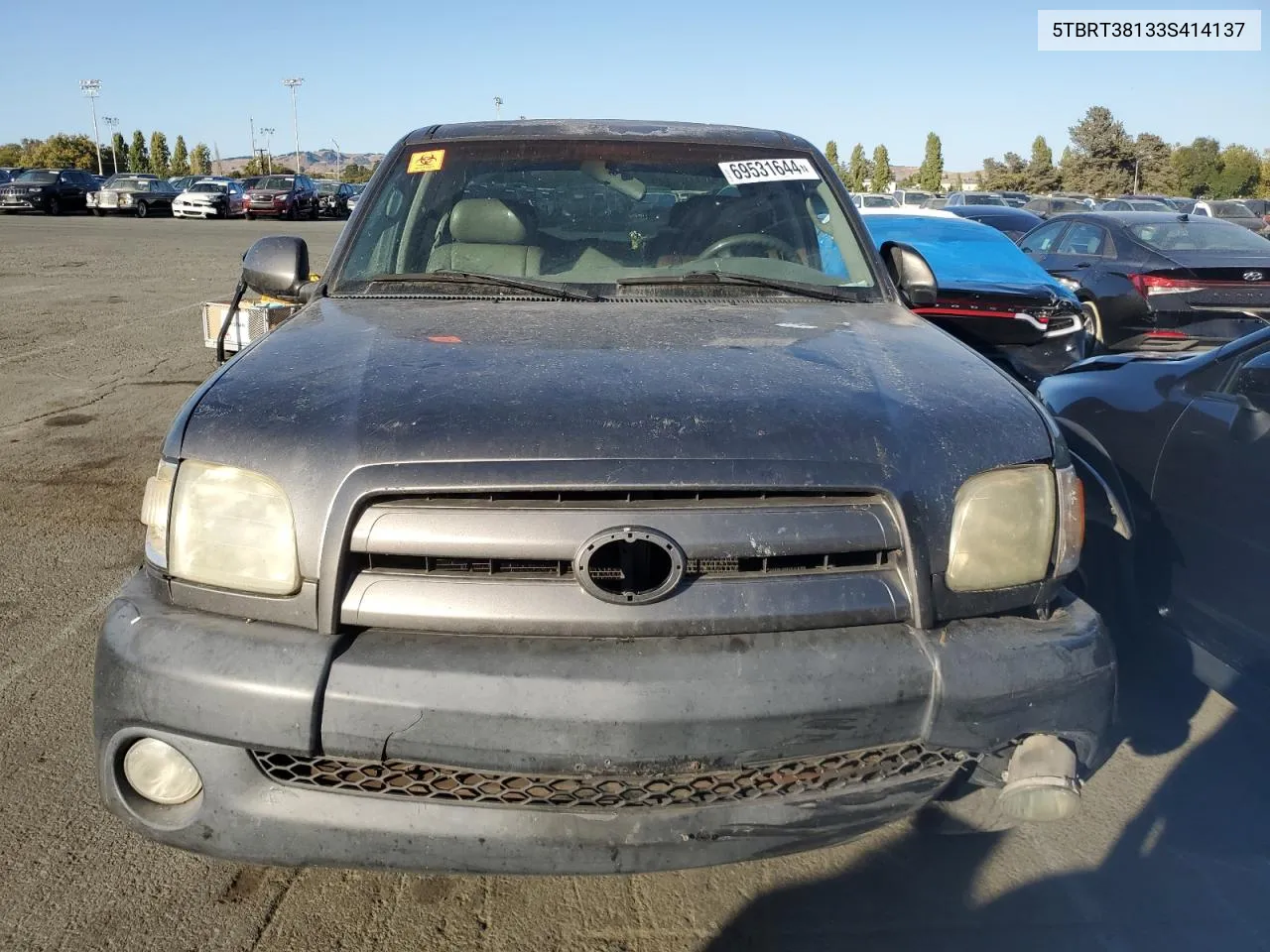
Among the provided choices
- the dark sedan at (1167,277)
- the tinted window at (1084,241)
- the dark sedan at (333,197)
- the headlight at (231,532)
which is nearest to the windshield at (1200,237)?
the dark sedan at (1167,277)

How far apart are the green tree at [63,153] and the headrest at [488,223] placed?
8635cm

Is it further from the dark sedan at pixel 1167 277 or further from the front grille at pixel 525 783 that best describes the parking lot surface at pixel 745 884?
the dark sedan at pixel 1167 277

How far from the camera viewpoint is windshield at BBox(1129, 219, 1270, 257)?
10469 millimetres

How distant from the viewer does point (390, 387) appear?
94.0 inches

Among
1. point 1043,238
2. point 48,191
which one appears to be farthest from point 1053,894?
point 48,191

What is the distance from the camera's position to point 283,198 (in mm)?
42125

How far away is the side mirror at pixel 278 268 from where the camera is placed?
3.48 m

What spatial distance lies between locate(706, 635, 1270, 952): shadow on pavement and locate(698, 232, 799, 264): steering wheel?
1956mm

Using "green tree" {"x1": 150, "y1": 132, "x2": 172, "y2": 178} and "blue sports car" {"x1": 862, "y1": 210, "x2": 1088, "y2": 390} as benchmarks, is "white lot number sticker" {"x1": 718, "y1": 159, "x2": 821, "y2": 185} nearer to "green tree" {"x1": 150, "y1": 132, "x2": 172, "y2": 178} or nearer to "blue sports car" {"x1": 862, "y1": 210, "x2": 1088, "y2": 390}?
"blue sports car" {"x1": 862, "y1": 210, "x2": 1088, "y2": 390}

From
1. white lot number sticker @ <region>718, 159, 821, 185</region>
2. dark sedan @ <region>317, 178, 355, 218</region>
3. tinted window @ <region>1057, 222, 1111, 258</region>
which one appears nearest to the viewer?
white lot number sticker @ <region>718, 159, 821, 185</region>

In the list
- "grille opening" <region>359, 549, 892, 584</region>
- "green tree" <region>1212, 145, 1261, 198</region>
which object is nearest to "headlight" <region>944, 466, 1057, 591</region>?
"grille opening" <region>359, 549, 892, 584</region>

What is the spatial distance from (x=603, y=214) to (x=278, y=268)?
1.10 meters

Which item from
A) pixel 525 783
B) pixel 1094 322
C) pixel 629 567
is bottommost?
pixel 525 783

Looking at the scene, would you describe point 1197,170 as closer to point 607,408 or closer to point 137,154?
point 607,408
